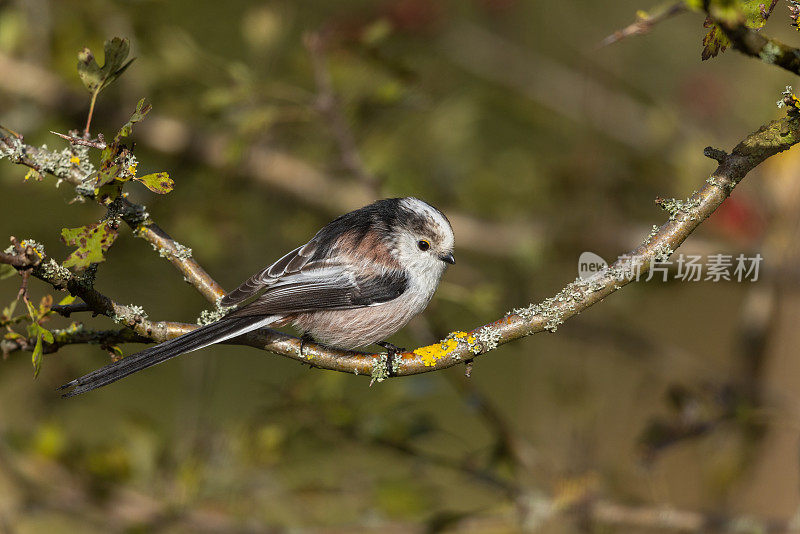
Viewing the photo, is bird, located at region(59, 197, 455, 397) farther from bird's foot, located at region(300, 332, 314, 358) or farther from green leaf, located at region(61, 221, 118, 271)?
green leaf, located at region(61, 221, 118, 271)

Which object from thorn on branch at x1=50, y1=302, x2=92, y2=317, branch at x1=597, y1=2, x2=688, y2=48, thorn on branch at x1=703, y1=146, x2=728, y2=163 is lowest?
thorn on branch at x1=50, y1=302, x2=92, y2=317

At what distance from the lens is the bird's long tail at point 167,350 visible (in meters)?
1.56

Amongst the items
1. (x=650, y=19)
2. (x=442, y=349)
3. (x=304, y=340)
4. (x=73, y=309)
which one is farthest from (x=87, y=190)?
(x=650, y=19)

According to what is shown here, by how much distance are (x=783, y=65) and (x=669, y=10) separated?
243mm

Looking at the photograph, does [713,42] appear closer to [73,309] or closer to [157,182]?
[157,182]

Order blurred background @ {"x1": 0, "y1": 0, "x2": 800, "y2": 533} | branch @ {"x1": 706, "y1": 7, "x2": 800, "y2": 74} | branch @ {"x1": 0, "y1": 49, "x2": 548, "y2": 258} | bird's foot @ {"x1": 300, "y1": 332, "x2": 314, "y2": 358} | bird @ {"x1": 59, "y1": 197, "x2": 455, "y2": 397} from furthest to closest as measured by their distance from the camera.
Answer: branch @ {"x1": 0, "y1": 49, "x2": 548, "y2": 258}, blurred background @ {"x1": 0, "y1": 0, "x2": 800, "y2": 533}, bird @ {"x1": 59, "y1": 197, "x2": 455, "y2": 397}, bird's foot @ {"x1": 300, "y1": 332, "x2": 314, "y2": 358}, branch @ {"x1": 706, "y1": 7, "x2": 800, "y2": 74}

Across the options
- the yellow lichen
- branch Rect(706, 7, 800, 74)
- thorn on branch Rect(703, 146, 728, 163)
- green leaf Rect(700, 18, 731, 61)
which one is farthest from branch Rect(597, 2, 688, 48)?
the yellow lichen

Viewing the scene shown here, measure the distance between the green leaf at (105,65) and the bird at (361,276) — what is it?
724 millimetres

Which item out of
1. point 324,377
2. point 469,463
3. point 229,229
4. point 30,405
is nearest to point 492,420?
point 469,463

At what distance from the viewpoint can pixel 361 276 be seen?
239 cm

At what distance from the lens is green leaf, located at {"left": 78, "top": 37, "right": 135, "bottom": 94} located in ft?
4.64

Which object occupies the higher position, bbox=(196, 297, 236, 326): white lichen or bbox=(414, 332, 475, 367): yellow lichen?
bbox=(196, 297, 236, 326): white lichen

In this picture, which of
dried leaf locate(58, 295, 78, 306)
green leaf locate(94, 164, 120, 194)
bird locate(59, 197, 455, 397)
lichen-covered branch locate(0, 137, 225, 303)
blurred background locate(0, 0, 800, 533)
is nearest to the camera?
green leaf locate(94, 164, 120, 194)

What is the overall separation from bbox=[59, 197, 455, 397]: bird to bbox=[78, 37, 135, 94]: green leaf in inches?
28.5
